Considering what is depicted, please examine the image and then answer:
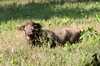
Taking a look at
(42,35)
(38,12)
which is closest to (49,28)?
(42,35)

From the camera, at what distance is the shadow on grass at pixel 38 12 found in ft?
51.9

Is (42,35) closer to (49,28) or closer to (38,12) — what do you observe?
(49,28)

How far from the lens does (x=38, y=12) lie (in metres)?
17.5

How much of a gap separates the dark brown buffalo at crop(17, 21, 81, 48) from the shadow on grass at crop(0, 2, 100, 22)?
458 centimetres

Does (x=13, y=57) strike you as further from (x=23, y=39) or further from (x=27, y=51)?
(x=23, y=39)

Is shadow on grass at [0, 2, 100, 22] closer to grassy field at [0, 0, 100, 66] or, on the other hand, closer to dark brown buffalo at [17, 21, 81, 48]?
grassy field at [0, 0, 100, 66]

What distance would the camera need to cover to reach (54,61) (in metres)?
6.93

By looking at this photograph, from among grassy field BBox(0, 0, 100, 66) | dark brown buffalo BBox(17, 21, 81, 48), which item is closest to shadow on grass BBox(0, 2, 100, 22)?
grassy field BBox(0, 0, 100, 66)

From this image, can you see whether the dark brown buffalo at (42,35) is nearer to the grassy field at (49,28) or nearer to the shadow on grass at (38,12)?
the grassy field at (49,28)

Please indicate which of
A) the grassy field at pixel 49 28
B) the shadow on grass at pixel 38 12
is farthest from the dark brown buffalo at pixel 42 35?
the shadow on grass at pixel 38 12

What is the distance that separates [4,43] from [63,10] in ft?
26.7

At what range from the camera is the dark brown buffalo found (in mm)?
9460

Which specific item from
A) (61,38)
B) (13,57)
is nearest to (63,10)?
(61,38)

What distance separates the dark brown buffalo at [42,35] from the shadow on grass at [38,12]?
15.0 feet
